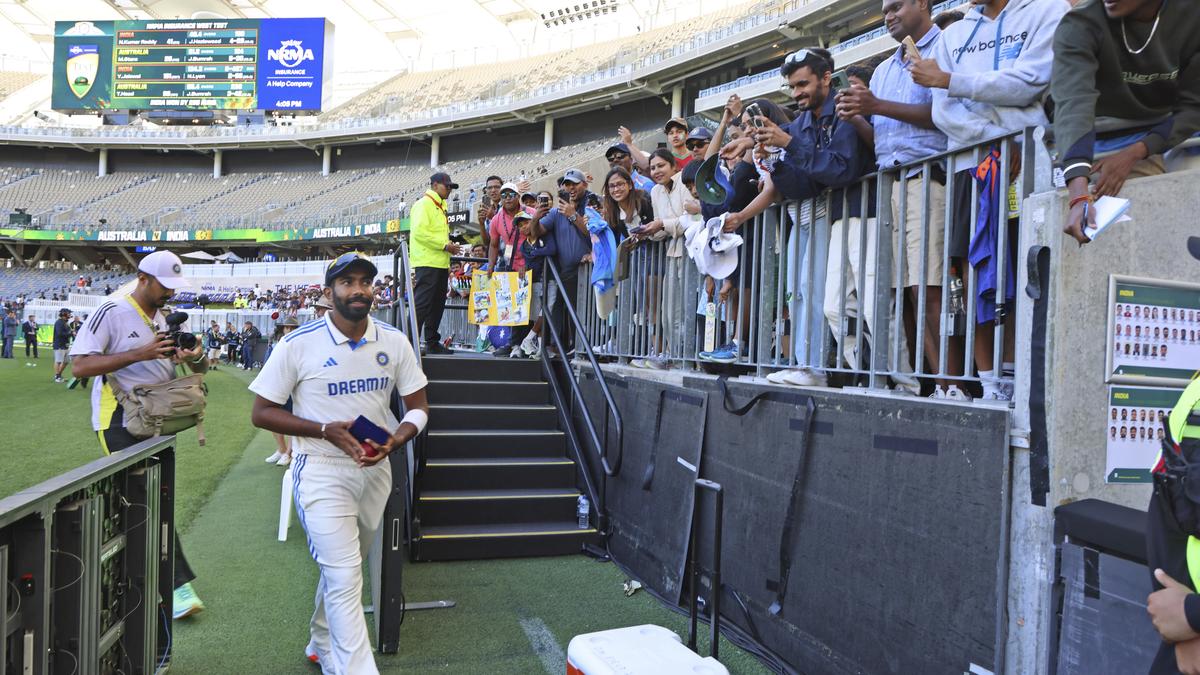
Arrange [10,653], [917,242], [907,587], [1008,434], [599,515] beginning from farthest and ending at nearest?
1. [599,515]
2. [917,242]
3. [907,587]
4. [1008,434]
5. [10,653]

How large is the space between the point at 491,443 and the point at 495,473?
0.37m

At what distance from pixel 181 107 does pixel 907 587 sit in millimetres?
57977

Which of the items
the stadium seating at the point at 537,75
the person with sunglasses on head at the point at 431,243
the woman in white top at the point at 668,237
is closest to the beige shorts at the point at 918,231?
the woman in white top at the point at 668,237

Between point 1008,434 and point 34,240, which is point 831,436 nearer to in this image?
point 1008,434

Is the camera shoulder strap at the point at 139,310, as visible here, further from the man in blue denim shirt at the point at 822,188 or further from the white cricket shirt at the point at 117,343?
the man in blue denim shirt at the point at 822,188

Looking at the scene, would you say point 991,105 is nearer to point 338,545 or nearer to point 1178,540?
point 1178,540

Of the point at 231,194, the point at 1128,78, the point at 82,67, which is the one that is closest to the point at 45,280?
the point at 231,194

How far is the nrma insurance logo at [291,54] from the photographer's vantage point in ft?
159

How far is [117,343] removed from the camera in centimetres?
389

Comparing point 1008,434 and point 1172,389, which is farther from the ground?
point 1172,389

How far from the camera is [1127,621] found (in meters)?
2.03

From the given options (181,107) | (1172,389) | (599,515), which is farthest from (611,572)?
(181,107)

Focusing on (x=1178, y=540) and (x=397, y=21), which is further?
(x=397, y=21)

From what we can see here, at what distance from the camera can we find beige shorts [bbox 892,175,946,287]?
3182 mm
